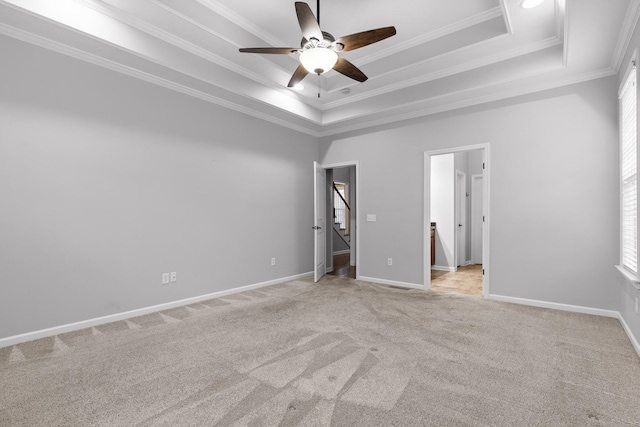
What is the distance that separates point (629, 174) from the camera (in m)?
2.93

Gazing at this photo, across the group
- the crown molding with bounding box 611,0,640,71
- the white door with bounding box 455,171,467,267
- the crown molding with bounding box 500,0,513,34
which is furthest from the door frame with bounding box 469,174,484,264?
the crown molding with bounding box 500,0,513,34

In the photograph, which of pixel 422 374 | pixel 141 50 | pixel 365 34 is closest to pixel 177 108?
pixel 141 50

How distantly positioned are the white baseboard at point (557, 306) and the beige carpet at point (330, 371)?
0.47ft

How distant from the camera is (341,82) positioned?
4574 mm

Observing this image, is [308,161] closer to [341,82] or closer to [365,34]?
[341,82]

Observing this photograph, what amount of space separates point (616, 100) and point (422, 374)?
376cm

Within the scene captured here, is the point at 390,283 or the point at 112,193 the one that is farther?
the point at 390,283

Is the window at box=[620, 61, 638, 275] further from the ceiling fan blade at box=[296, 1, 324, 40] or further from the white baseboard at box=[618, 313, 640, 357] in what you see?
the ceiling fan blade at box=[296, 1, 324, 40]

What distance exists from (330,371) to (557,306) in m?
3.17

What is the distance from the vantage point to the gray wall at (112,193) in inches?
111

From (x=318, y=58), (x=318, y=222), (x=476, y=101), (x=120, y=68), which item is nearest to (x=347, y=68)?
(x=318, y=58)

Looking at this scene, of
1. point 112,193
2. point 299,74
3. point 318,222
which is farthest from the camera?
point 318,222

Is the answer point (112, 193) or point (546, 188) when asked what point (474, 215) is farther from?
point (112, 193)

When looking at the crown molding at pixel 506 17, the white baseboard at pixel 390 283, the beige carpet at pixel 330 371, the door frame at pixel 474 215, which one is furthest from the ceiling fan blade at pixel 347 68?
the door frame at pixel 474 215
